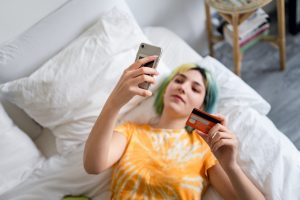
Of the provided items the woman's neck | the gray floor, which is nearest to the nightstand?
the gray floor

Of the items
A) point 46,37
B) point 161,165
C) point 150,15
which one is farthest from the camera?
point 150,15

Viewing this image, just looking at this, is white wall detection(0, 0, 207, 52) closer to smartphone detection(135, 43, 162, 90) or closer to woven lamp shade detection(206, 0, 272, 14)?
woven lamp shade detection(206, 0, 272, 14)

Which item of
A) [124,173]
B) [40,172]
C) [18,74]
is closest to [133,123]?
[124,173]

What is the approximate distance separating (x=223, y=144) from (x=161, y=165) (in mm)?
272

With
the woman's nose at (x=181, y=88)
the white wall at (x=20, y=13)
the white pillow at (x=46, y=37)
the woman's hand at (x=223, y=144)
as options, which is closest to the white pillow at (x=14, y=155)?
the white pillow at (x=46, y=37)

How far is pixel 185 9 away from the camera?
6.22 ft

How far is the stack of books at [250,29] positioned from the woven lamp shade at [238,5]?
0.86 feet

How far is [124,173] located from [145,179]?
8cm

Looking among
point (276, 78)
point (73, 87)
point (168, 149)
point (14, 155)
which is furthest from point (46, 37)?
point (276, 78)

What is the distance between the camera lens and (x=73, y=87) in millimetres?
1370

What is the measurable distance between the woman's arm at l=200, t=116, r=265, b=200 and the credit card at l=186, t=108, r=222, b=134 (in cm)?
2

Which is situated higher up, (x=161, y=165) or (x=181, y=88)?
(x=181, y=88)

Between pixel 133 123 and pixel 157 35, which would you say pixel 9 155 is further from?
pixel 157 35

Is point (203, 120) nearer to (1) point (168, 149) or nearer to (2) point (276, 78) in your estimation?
(1) point (168, 149)
